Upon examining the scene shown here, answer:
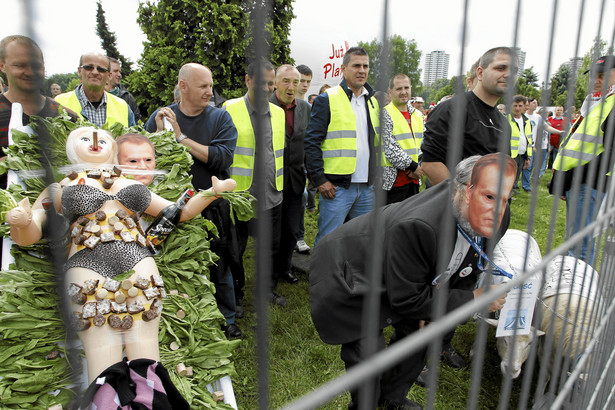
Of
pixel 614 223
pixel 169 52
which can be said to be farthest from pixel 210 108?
pixel 169 52

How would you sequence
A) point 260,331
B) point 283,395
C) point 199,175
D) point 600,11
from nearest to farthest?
1. point 260,331
2. point 600,11
3. point 283,395
4. point 199,175

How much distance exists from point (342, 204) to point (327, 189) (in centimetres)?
19

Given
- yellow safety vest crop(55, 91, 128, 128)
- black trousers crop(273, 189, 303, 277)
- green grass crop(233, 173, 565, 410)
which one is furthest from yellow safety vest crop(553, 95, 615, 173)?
yellow safety vest crop(55, 91, 128, 128)

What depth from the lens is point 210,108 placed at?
3193 millimetres

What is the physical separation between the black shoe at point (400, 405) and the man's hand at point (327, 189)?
1719 millimetres

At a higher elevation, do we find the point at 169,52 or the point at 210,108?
the point at 169,52

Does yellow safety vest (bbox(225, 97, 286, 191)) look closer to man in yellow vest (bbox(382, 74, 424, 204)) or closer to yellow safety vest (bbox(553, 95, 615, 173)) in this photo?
man in yellow vest (bbox(382, 74, 424, 204))

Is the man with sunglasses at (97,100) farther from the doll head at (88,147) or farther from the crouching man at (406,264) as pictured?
the crouching man at (406,264)

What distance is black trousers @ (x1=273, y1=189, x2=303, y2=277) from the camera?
3982 mm

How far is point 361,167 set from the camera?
11.8 feet

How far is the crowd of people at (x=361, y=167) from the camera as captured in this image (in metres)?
0.77

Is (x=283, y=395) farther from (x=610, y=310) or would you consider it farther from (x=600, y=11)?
(x=600, y=11)

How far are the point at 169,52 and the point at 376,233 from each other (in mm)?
8338

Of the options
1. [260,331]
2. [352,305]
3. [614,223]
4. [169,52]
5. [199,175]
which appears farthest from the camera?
[169,52]
